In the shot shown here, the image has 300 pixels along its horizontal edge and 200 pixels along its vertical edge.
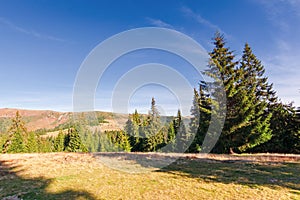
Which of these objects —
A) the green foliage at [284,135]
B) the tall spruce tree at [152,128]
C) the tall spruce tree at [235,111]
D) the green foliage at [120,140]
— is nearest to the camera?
the tall spruce tree at [235,111]

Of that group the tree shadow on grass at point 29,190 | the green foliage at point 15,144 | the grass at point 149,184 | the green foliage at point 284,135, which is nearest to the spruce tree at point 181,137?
the green foliage at point 284,135

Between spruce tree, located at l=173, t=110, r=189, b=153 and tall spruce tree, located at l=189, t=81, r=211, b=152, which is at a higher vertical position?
tall spruce tree, located at l=189, t=81, r=211, b=152

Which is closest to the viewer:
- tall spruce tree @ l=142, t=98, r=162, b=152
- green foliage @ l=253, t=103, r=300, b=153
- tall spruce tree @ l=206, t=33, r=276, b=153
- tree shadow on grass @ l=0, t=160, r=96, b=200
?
tree shadow on grass @ l=0, t=160, r=96, b=200

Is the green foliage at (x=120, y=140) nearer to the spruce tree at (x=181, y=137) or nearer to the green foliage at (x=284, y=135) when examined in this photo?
the spruce tree at (x=181, y=137)

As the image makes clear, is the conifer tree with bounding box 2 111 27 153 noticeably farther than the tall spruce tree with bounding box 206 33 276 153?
Yes

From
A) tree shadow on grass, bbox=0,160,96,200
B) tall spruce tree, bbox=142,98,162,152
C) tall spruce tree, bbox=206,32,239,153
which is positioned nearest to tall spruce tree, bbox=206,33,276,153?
tall spruce tree, bbox=206,32,239,153

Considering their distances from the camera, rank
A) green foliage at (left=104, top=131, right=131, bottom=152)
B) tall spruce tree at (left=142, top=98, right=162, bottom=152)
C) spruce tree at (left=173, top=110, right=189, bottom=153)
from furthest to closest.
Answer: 1. green foliage at (left=104, top=131, right=131, bottom=152)
2. spruce tree at (left=173, top=110, right=189, bottom=153)
3. tall spruce tree at (left=142, top=98, right=162, bottom=152)

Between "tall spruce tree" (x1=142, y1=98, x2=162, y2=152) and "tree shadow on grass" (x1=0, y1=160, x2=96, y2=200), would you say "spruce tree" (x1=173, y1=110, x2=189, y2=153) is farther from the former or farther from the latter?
"tree shadow on grass" (x1=0, y1=160, x2=96, y2=200)

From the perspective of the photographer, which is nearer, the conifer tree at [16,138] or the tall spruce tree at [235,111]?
the tall spruce tree at [235,111]

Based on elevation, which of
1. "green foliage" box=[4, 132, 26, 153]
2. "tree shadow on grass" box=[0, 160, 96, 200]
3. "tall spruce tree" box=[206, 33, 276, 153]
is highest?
"tall spruce tree" box=[206, 33, 276, 153]

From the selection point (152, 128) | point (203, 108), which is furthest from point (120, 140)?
point (203, 108)

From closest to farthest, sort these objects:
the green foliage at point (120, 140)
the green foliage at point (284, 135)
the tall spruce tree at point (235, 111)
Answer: the tall spruce tree at point (235, 111) → the green foliage at point (284, 135) → the green foliage at point (120, 140)

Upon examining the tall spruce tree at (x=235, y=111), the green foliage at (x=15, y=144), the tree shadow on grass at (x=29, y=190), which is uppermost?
the tall spruce tree at (x=235, y=111)

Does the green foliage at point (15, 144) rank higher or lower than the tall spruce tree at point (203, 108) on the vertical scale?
lower
